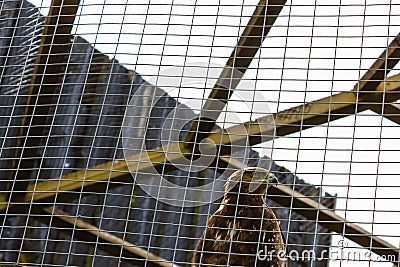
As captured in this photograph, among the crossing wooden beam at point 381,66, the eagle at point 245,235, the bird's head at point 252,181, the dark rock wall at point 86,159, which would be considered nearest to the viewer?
the eagle at point 245,235

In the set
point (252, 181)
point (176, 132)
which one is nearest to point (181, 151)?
point (176, 132)

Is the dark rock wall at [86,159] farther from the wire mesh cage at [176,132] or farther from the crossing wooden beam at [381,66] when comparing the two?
the crossing wooden beam at [381,66]

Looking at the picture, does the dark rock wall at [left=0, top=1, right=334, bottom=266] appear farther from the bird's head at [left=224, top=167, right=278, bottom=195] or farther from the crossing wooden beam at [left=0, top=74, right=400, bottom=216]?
the bird's head at [left=224, top=167, right=278, bottom=195]

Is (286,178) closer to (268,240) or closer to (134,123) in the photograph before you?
(134,123)

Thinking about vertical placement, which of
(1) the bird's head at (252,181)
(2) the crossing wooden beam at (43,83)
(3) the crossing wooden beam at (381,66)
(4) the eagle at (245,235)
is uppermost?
(3) the crossing wooden beam at (381,66)

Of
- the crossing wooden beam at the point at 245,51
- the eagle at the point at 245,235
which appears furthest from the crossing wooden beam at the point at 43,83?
the eagle at the point at 245,235

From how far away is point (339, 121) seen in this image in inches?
121

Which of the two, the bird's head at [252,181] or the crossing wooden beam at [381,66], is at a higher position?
the crossing wooden beam at [381,66]

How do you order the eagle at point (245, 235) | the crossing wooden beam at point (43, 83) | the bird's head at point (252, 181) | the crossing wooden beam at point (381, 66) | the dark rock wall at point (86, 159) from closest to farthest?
the eagle at point (245, 235) → the crossing wooden beam at point (381, 66) → the bird's head at point (252, 181) → the crossing wooden beam at point (43, 83) → the dark rock wall at point (86, 159)

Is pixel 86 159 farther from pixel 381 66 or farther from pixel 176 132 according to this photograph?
pixel 381 66

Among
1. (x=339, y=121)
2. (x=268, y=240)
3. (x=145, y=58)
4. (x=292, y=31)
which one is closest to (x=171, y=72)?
(x=145, y=58)

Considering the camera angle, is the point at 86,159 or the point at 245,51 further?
the point at 86,159

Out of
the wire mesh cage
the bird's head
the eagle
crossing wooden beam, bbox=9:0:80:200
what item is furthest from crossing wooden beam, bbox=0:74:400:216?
the eagle

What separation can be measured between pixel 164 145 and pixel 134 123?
0.69 feet
